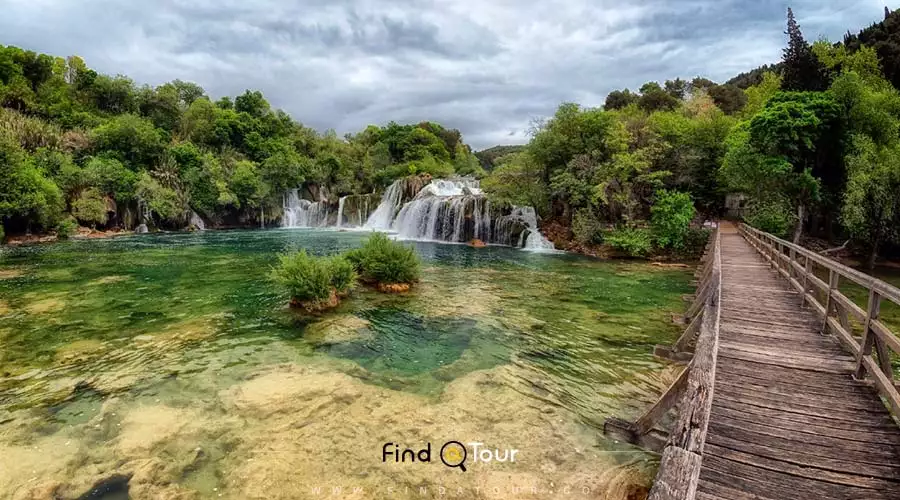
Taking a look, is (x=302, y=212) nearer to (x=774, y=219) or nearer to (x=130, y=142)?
(x=130, y=142)

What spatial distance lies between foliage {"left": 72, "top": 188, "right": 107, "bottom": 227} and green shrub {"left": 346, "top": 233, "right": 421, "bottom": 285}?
1129 inches

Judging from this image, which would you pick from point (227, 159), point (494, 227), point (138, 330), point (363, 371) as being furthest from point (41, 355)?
point (227, 159)

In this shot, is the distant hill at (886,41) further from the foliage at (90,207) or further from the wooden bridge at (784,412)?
the foliage at (90,207)

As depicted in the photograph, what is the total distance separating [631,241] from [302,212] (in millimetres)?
35220

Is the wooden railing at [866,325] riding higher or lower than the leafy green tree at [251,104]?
lower

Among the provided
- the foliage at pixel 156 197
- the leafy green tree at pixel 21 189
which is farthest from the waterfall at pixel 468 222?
the leafy green tree at pixel 21 189

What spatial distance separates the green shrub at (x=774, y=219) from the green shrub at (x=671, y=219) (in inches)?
137

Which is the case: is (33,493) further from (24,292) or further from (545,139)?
(545,139)

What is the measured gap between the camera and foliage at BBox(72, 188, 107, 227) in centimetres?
3069

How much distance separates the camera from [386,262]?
14.3 metres

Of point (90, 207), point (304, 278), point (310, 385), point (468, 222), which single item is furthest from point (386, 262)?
point (90, 207)

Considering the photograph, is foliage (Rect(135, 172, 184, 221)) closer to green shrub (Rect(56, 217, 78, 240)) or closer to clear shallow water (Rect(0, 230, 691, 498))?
green shrub (Rect(56, 217, 78, 240))

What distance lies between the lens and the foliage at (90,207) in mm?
30688

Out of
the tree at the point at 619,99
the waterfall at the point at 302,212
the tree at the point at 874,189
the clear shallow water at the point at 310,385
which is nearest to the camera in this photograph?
the clear shallow water at the point at 310,385
